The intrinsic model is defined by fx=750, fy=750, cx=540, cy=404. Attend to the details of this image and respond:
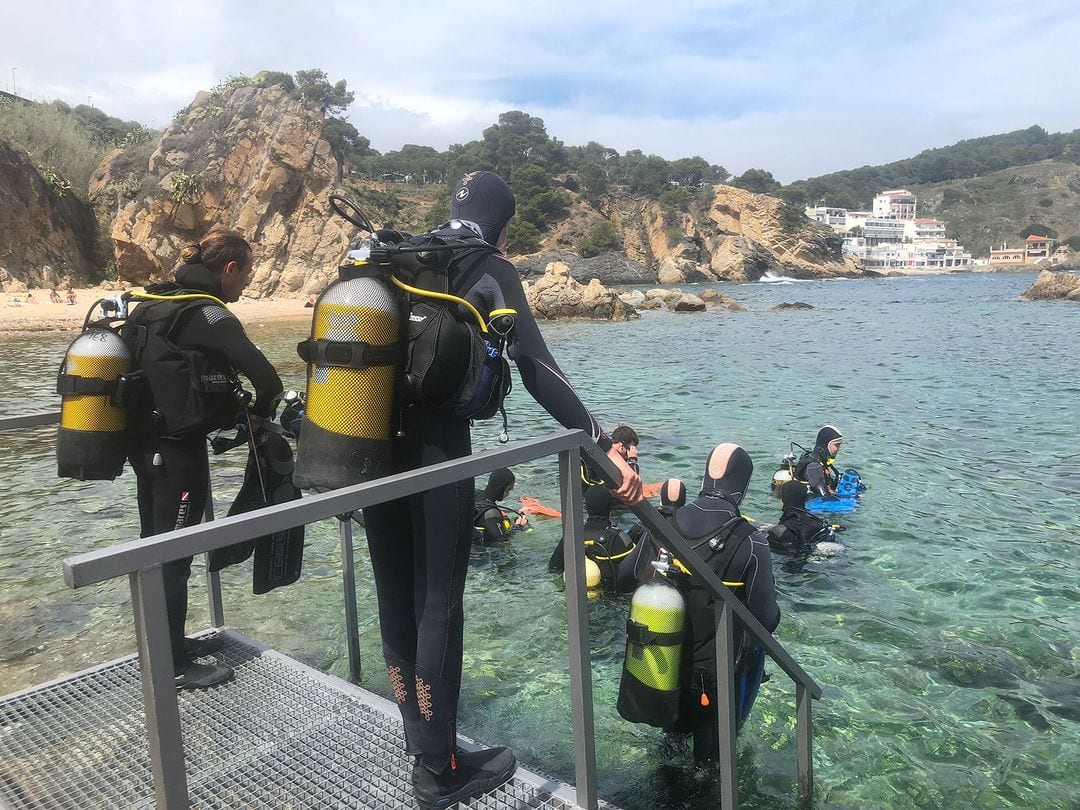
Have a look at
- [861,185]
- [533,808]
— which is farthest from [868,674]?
[861,185]

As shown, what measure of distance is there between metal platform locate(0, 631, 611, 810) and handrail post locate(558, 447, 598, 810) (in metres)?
0.18

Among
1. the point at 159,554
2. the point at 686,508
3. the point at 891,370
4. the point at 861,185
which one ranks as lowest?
the point at 891,370

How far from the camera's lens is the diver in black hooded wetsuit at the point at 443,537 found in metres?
2.15

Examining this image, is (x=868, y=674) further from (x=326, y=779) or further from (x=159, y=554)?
(x=159, y=554)

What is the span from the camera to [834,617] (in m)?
5.40

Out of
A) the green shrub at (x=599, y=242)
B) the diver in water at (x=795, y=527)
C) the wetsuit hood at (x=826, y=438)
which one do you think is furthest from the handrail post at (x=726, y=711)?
the green shrub at (x=599, y=242)

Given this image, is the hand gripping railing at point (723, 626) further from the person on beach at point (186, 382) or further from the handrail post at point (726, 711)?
the person on beach at point (186, 382)

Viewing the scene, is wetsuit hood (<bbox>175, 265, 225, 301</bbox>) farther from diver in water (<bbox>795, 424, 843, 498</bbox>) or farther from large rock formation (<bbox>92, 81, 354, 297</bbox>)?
large rock formation (<bbox>92, 81, 354, 297</bbox>)

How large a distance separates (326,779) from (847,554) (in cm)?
539

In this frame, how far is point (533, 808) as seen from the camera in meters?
2.30

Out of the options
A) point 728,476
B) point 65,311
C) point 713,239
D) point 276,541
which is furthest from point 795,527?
point 713,239

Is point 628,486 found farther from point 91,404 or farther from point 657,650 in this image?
point 91,404

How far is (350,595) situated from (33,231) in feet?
124

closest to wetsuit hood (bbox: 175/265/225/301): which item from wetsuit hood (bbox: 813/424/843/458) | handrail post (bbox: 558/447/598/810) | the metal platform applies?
the metal platform
